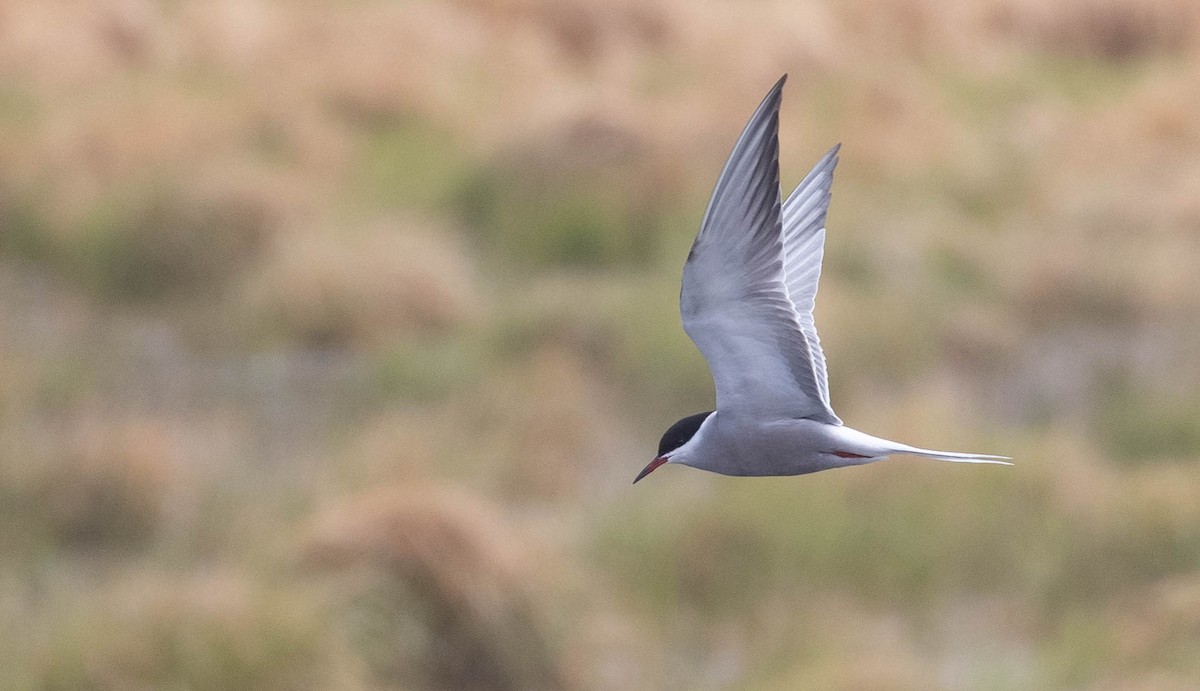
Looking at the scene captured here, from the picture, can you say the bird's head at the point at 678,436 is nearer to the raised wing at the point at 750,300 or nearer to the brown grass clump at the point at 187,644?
the raised wing at the point at 750,300

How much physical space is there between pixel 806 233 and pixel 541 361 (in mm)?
3166

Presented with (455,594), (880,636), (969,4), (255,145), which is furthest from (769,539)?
(969,4)

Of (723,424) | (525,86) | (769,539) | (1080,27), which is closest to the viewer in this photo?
(723,424)

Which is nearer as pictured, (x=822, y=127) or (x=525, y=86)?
(x=822, y=127)

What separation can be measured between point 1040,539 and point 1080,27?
18.6ft

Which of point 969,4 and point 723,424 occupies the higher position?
point 969,4

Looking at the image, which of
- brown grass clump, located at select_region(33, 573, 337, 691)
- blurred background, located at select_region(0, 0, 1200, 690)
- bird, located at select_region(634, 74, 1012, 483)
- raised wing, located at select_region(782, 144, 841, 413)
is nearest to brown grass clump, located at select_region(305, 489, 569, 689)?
blurred background, located at select_region(0, 0, 1200, 690)

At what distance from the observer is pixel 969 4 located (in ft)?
33.1

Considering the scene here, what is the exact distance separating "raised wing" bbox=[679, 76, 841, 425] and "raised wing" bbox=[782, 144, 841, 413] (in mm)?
301

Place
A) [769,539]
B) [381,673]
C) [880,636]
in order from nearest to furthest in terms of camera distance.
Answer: [381,673] < [880,636] < [769,539]

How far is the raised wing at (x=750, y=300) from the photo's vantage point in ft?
6.66

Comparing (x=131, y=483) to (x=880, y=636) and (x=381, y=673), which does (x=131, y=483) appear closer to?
(x=381, y=673)

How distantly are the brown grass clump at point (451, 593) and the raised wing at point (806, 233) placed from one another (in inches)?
71.2

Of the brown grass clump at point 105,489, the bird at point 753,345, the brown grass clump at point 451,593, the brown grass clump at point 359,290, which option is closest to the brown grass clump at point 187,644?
the brown grass clump at point 451,593
